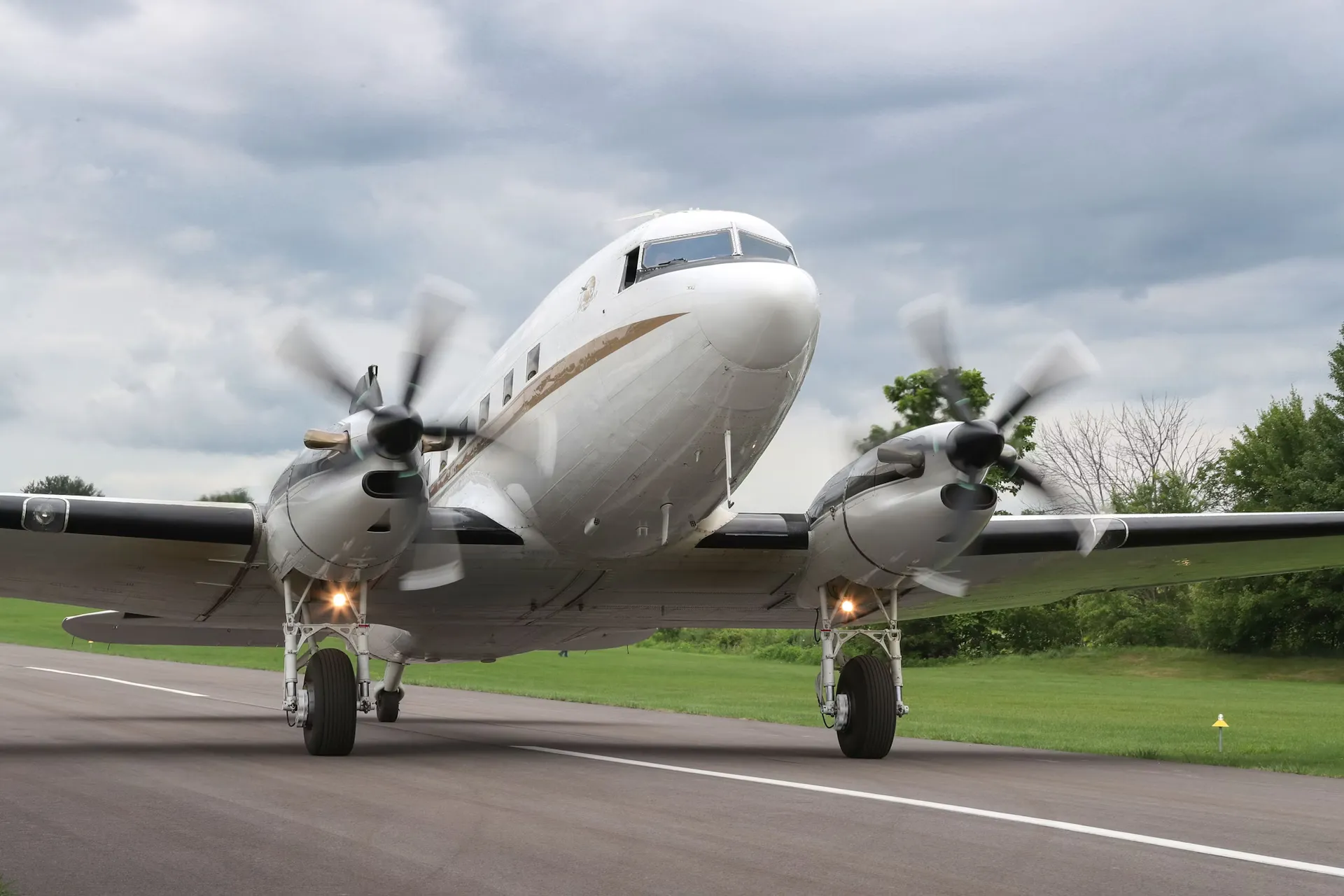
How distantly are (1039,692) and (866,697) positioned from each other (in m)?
22.0

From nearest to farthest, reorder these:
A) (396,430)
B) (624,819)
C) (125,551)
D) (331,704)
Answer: (624,819) → (396,430) → (331,704) → (125,551)

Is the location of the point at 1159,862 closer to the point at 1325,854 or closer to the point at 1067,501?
the point at 1325,854

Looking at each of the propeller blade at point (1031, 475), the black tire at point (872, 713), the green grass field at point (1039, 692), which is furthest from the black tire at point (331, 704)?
the green grass field at point (1039, 692)

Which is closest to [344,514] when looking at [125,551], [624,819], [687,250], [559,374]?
[559,374]

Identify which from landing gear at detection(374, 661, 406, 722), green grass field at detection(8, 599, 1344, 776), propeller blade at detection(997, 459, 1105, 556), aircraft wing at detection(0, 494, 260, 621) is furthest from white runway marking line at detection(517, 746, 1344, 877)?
landing gear at detection(374, 661, 406, 722)

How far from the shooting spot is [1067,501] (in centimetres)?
1472

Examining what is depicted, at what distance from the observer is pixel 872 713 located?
48.8 ft

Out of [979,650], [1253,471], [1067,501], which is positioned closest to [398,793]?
[1067,501]

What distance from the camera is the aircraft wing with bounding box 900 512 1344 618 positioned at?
16.0m

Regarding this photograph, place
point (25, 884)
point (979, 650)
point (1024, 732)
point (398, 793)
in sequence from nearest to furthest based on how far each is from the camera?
point (25, 884)
point (398, 793)
point (1024, 732)
point (979, 650)

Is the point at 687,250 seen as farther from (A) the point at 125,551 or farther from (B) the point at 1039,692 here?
(B) the point at 1039,692

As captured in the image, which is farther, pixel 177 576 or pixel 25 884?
pixel 177 576

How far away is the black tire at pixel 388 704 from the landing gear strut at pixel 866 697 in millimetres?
8410

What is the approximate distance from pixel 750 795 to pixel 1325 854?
4369mm
